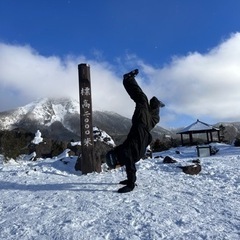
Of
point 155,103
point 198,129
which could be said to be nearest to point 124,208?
point 155,103

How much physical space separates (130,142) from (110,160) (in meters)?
0.49

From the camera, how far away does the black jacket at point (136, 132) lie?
19.9 ft

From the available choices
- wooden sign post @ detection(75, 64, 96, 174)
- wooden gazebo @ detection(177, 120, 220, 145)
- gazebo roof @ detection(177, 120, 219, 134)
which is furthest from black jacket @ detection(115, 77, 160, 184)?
gazebo roof @ detection(177, 120, 219, 134)

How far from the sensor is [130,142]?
6.13m

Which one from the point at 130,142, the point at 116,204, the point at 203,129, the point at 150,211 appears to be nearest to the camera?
the point at 150,211

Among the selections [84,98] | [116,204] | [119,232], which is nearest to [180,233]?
[119,232]

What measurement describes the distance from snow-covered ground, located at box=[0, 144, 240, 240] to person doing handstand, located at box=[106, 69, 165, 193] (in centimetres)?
43

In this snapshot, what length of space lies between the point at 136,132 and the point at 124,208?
5.64 feet

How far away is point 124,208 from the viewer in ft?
15.6

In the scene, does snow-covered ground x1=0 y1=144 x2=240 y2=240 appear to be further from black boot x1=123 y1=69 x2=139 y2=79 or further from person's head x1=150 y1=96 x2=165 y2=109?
black boot x1=123 y1=69 x2=139 y2=79

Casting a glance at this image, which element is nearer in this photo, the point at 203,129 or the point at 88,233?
the point at 88,233

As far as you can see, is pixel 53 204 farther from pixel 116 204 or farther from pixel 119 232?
pixel 119 232

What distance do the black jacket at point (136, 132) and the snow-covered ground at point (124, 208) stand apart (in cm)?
52

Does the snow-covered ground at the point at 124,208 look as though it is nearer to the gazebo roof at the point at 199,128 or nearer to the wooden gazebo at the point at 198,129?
the wooden gazebo at the point at 198,129
